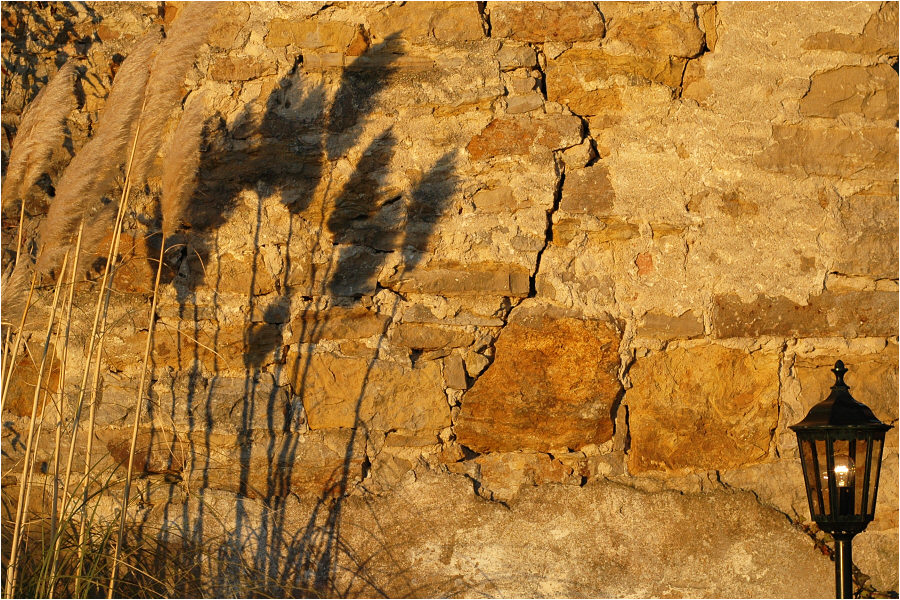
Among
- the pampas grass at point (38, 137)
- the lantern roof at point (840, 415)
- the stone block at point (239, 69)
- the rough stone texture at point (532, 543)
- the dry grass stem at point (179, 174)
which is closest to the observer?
the lantern roof at point (840, 415)

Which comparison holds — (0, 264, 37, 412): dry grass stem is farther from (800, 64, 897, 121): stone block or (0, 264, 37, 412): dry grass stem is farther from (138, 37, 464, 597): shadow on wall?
(800, 64, 897, 121): stone block

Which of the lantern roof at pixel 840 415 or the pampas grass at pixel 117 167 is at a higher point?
the pampas grass at pixel 117 167

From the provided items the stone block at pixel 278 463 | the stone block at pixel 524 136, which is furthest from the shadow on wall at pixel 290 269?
the stone block at pixel 524 136

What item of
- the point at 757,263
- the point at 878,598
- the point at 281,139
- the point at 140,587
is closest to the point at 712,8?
the point at 757,263

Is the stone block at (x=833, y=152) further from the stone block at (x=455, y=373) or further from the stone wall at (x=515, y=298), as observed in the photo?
the stone block at (x=455, y=373)

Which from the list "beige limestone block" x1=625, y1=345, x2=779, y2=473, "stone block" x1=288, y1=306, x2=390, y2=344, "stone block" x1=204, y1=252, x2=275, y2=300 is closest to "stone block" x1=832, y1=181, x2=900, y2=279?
"beige limestone block" x1=625, y1=345, x2=779, y2=473

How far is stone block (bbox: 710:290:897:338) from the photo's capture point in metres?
2.50

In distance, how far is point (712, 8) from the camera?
2.65 m

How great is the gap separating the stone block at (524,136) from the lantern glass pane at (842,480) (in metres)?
1.13

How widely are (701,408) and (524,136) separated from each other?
95 centimetres

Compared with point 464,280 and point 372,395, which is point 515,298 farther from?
point 372,395

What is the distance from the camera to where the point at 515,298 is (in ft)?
8.27

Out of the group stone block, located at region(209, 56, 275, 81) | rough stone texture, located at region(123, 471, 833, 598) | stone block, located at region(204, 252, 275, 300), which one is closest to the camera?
rough stone texture, located at region(123, 471, 833, 598)

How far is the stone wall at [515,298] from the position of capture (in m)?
2.40
